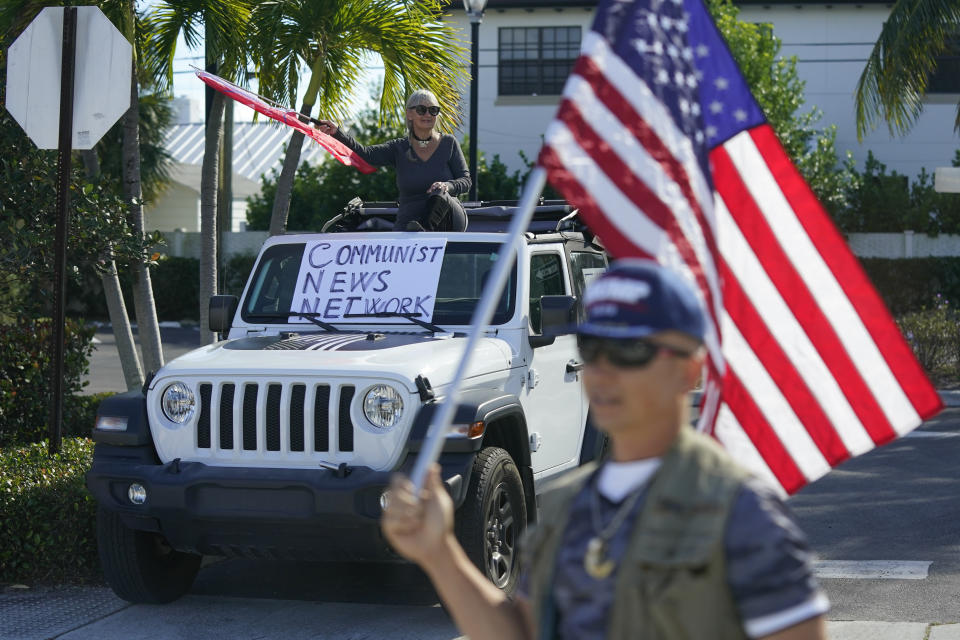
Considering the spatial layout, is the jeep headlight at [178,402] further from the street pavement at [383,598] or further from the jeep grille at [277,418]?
the street pavement at [383,598]

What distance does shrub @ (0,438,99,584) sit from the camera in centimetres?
704

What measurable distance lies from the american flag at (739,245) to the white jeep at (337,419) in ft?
9.40

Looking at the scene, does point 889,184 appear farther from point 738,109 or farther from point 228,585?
point 738,109

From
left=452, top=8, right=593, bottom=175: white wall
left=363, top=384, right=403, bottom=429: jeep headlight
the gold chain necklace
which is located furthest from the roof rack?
left=452, top=8, right=593, bottom=175: white wall

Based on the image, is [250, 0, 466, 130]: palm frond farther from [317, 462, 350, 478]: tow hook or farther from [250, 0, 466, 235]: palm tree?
[317, 462, 350, 478]: tow hook

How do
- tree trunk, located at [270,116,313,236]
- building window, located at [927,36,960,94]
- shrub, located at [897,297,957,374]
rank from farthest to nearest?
1. building window, located at [927,36,960,94]
2. shrub, located at [897,297,957,374]
3. tree trunk, located at [270,116,313,236]

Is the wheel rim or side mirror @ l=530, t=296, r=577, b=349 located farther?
side mirror @ l=530, t=296, r=577, b=349

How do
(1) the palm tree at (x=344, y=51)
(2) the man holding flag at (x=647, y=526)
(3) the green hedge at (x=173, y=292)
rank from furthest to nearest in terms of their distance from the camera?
1. (3) the green hedge at (x=173, y=292)
2. (1) the palm tree at (x=344, y=51)
3. (2) the man holding flag at (x=647, y=526)

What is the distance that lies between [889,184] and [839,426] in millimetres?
26368

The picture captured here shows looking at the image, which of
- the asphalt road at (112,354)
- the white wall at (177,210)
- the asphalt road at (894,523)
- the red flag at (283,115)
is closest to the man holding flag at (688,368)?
the asphalt road at (894,523)

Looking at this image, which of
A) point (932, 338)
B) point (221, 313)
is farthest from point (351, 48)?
point (932, 338)

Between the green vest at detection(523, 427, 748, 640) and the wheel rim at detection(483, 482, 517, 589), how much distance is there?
407cm

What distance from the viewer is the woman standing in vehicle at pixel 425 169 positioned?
789 cm

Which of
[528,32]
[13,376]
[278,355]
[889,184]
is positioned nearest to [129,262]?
[13,376]
